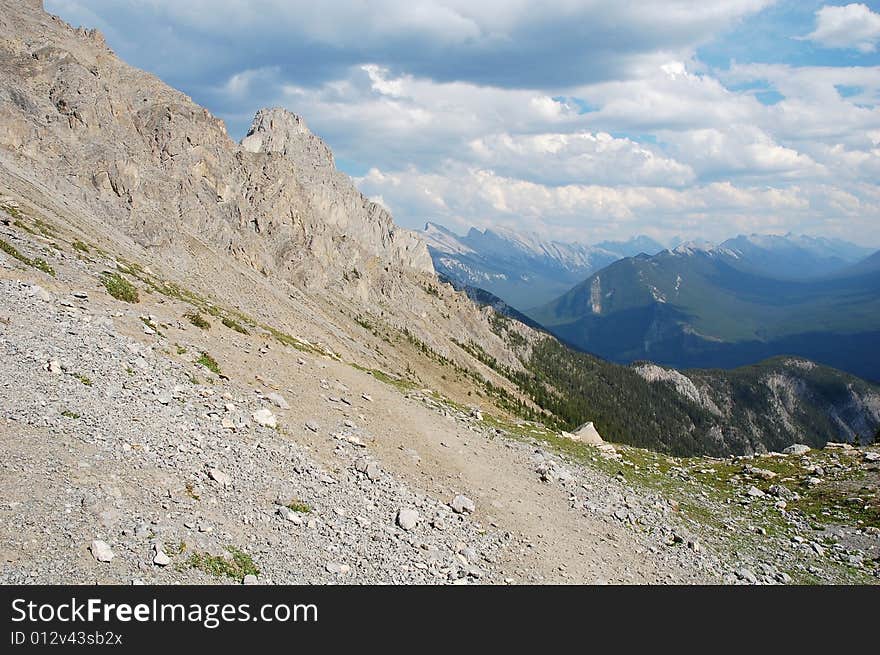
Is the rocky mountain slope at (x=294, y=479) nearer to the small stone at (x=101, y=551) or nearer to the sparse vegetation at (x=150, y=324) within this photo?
the small stone at (x=101, y=551)

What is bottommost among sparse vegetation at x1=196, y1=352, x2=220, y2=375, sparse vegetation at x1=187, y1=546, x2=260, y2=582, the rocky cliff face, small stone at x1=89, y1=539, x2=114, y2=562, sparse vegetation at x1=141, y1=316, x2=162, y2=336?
sparse vegetation at x1=187, y1=546, x2=260, y2=582

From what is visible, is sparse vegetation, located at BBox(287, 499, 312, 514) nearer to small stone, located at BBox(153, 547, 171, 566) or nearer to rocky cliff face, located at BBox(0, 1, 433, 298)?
small stone, located at BBox(153, 547, 171, 566)

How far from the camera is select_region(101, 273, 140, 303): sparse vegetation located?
83.7 feet

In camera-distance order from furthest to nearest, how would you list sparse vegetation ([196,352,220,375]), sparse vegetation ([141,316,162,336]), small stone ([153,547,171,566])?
sparse vegetation ([141,316,162,336]), sparse vegetation ([196,352,220,375]), small stone ([153,547,171,566])

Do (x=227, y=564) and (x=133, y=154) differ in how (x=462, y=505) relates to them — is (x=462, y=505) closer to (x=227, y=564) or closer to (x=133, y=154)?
(x=227, y=564)

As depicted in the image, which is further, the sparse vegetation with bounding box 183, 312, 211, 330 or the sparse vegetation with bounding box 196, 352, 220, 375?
the sparse vegetation with bounding box 183, 312, 211, 330

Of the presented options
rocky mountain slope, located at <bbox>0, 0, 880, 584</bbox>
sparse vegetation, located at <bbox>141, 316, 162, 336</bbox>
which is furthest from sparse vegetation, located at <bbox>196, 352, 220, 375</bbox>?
sparse vegetation, located at <bbox>141, 316, 162, 336</bbox>

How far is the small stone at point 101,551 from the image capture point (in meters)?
10.7

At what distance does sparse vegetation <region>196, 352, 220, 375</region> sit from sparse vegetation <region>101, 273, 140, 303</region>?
6.78 metres

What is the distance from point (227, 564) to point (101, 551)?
101 inches

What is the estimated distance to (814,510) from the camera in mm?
26719

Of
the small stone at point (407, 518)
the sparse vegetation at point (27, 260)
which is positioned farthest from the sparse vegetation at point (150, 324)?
the small stone at point (407, 518)
